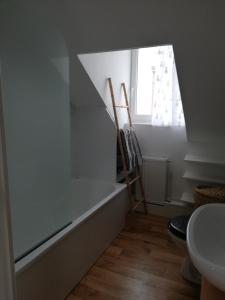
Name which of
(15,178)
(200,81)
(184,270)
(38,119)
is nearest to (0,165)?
(15,178)

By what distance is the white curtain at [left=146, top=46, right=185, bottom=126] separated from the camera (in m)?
2.52

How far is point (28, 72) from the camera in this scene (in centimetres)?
135

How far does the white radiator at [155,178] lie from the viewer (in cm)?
277

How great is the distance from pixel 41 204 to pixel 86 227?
1.64 feet

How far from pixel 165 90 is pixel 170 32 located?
110 centimetres

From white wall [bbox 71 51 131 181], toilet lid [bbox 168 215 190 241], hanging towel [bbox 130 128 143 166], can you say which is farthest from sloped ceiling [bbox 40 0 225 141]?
toilet lid [bbox 168 215 190 241]

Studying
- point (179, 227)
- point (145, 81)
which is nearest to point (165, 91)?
point (145, 81)

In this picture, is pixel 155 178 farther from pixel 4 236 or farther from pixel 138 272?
pixel 4 236

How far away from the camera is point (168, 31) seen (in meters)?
1.52

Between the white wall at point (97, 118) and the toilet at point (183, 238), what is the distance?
1.04m

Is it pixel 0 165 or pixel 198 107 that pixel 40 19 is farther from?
pixel 198 107

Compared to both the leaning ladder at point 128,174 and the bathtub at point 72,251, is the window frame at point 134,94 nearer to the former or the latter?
the leaning ladder at point 128,174

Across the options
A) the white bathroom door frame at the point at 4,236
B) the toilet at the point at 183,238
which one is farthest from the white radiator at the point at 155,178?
the white bathroom door frame at the point at 4,236

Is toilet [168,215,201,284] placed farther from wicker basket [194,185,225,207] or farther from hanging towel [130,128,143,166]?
hanging towel [130,128,143,166]
